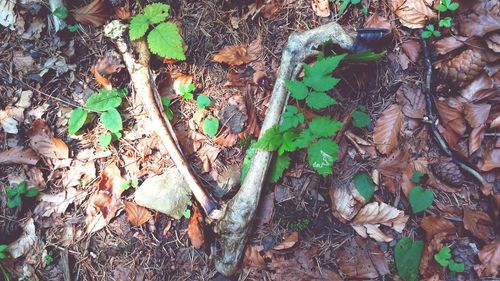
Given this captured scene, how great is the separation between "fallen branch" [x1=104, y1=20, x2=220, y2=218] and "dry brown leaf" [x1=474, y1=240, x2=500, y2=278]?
64.5 inches

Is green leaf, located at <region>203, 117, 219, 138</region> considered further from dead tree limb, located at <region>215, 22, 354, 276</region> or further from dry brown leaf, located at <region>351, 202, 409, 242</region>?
dry brown leaf, located at <region>351, 202, 409, 242</region>

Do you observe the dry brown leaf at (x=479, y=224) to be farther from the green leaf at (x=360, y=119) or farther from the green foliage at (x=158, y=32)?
the green foliage at (x=158, y=32)

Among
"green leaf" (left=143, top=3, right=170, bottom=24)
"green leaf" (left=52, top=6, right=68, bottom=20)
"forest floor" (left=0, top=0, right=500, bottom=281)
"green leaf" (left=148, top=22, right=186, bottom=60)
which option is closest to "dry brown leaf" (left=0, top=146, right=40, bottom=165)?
"forest floor" (left=0, top=0, right=500, bottom=281)

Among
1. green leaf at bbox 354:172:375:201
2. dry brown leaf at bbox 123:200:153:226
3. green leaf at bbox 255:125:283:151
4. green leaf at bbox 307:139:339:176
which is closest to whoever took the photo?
green leaf at bbox 307:139:339:176

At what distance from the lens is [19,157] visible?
8.99 ft

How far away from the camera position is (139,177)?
2.70m

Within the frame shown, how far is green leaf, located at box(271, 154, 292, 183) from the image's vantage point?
2492mm

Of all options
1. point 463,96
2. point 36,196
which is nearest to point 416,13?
point 463,96

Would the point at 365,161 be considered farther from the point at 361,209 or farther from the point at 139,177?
the point at 139,177

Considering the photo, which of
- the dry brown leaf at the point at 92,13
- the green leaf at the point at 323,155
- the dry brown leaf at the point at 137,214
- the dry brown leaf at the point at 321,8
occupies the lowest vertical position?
the dry brown leaf at the point at 137,214

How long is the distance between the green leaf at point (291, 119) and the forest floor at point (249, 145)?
23 cm

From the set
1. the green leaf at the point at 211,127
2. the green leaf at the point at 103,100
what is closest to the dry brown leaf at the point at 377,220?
the green leaf at the point at 211,127

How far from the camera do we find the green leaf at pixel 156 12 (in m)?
2.73

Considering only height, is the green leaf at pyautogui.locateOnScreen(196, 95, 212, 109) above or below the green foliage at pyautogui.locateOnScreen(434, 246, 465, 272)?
above
